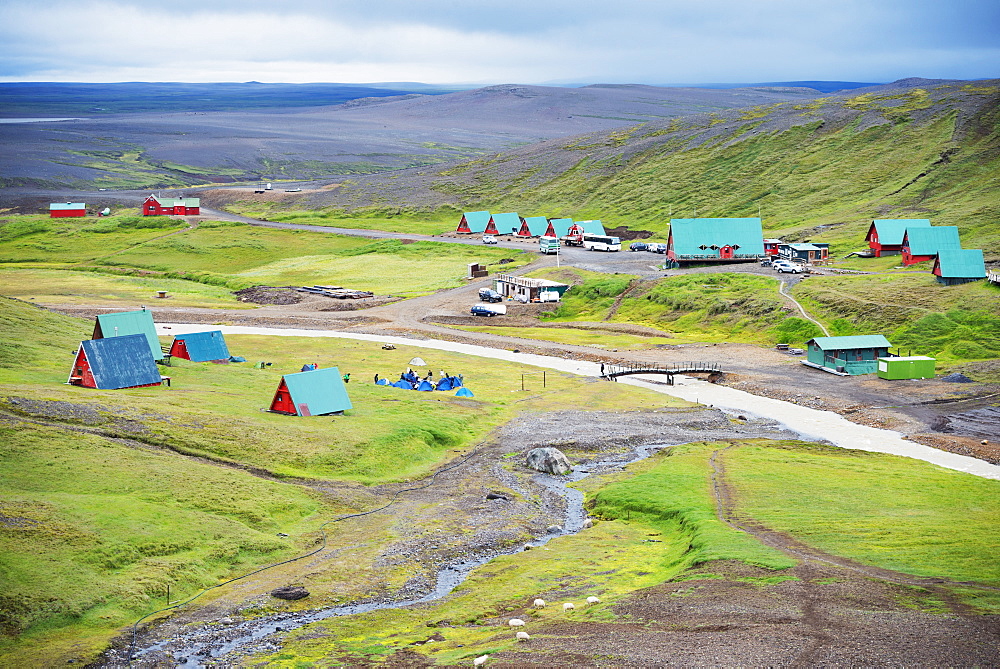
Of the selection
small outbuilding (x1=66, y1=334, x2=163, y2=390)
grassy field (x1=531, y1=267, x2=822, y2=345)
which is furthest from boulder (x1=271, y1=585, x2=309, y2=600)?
grassy field (x1=531, y1=267, x2=822, y2=345)

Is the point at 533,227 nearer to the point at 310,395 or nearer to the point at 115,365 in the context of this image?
the point at 310,395

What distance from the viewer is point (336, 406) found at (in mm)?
66062

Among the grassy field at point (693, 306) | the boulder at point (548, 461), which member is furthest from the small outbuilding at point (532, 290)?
the boulder at point (548, 461)

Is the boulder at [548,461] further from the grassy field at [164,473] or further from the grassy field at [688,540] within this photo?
the grassy field at [164,473]

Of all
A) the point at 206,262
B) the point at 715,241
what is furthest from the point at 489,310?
the point at 206,262

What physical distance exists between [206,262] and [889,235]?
11222 centimetres

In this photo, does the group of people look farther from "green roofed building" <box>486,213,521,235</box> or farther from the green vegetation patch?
"green roofed building" <box>486,213,521,235</box>

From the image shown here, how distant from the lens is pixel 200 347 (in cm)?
8375

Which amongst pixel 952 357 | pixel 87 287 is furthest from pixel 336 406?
pixel 87 287

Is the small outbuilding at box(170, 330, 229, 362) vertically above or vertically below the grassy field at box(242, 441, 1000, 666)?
above

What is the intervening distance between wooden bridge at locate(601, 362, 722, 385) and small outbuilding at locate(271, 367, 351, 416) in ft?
98.6

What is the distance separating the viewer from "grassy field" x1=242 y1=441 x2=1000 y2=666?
35.3 m

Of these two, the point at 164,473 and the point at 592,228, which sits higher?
the point at 592,228

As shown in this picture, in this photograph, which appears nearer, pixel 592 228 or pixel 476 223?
pixel 592 228
